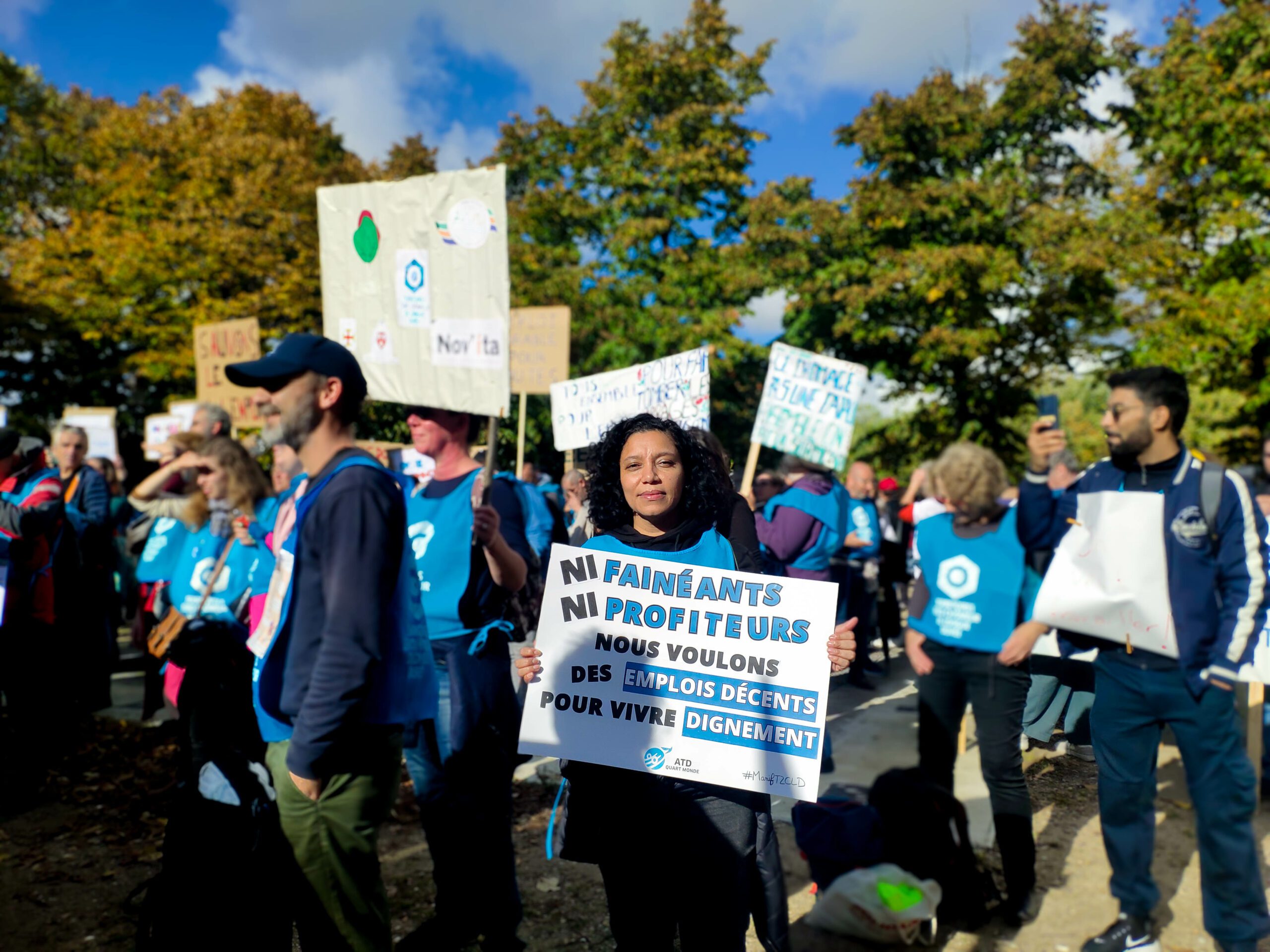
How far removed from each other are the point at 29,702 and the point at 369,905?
353 cm

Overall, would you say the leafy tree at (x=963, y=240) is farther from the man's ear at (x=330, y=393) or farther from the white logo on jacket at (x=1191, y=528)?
the man's ear at (x=330, y=393)

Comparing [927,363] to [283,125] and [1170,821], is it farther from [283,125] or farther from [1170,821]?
[283,125]

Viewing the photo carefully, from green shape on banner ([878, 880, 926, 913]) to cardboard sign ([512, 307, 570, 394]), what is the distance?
14.6ft

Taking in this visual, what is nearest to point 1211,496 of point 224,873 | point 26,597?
point 224,873

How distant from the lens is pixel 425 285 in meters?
3.42

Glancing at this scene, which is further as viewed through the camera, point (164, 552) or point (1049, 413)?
point (164, 552)

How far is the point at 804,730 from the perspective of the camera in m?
1.90

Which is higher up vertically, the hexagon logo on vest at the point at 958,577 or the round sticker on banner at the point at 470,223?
the round sticker on banner at the point at 470,223

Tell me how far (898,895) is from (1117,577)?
1495mm

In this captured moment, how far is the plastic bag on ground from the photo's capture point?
3.21 m

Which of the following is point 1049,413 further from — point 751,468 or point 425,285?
point 425,285

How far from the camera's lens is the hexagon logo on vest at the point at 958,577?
11.7 ft

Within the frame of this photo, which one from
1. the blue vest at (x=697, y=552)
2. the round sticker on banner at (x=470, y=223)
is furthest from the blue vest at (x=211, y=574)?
the blue vest at (x=697, y=552)

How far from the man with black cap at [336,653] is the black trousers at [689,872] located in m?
Answer: 0.67
